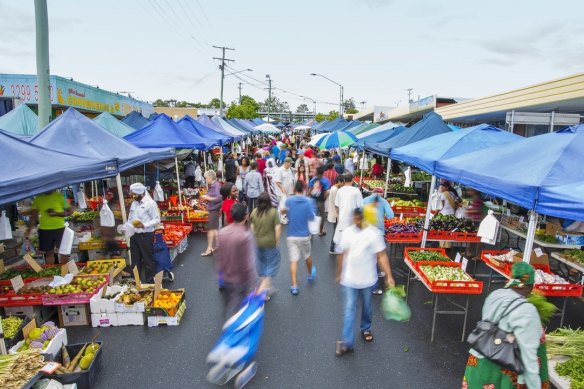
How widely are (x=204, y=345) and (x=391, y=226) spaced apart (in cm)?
448

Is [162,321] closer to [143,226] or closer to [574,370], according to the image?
[143,226]

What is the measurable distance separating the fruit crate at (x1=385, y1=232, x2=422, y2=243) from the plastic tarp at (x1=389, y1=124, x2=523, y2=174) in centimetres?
130

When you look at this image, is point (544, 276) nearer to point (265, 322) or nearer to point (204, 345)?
point (265, 322)

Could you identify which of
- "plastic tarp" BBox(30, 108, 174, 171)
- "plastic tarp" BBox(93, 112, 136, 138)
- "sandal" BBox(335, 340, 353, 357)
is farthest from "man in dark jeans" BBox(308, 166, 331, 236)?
"plastic tarp" BBox(93, 112, 136, 138)

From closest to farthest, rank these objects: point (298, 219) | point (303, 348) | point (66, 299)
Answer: point (303, 348)
point (66, 299)
point (298, 219)

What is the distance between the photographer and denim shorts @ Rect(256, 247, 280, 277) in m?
5.86

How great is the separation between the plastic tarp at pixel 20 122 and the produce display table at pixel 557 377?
13.5 meters

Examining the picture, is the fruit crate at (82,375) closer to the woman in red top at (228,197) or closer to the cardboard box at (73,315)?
the cardboard box at (73,315)

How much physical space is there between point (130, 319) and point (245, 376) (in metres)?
2.26

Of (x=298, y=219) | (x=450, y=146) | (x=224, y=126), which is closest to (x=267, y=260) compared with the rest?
(x=298, y=219)

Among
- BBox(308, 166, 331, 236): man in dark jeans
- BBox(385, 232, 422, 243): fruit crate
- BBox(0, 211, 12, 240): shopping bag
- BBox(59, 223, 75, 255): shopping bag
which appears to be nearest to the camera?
BBox(0, 211, 12, 240): shopping bag

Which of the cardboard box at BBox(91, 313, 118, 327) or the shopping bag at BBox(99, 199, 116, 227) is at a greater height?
the shopping bag at BBox(99, 199, 116, 227)

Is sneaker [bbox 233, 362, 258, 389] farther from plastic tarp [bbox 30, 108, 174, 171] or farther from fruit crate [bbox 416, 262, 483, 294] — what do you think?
plastic tarp [bbox 30, 108, 174, 171]

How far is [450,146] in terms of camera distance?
7426 mm
